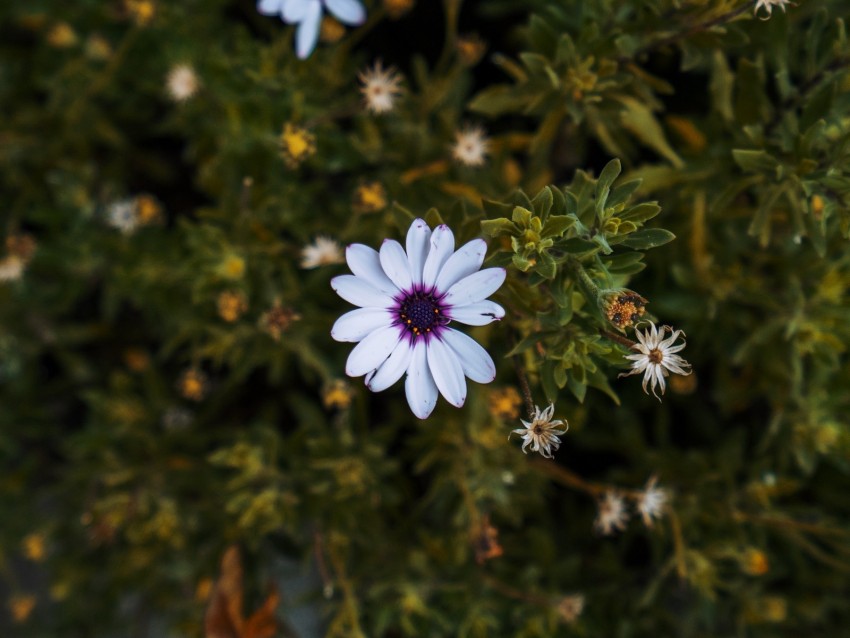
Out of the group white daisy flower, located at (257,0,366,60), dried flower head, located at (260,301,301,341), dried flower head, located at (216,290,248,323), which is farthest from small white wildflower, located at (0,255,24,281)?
white daisy flower, located at (257,0,366,60)

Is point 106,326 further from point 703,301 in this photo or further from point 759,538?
point 759,538

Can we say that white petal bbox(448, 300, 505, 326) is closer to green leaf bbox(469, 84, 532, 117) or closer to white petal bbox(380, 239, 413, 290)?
white petal bbox(380, 239, 413, 290)

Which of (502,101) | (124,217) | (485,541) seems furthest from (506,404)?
(124,217)

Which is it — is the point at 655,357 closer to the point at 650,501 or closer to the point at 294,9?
the point at 650,501

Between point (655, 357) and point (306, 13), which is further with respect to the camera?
point (306, 13)

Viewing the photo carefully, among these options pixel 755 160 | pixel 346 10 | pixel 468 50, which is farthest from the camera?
pixel 468 50

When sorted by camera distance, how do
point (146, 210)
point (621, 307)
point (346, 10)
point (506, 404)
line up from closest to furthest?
point (621, 307), point (506, 404), point (346, 10), point (146, 210)
